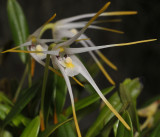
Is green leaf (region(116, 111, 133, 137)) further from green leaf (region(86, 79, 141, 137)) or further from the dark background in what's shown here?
the dark background

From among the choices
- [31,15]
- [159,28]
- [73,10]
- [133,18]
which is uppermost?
[31,15]

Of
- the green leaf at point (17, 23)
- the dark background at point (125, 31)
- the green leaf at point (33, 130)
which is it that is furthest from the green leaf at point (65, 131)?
the dark background at point (125, 31)

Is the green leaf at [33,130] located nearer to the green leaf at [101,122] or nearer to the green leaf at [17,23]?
the green leaf at [101,122]

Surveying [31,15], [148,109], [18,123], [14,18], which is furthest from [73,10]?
[18,123]

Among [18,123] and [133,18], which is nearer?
[18,123]

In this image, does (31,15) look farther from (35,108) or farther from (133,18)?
(35,108)

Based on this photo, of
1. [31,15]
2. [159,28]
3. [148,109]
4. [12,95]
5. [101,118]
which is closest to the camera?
[101,118]

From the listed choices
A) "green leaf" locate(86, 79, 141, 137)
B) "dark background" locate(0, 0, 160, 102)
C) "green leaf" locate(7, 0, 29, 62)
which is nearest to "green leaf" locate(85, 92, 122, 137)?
"green leaf" locate(86, 79, 141, 137)
